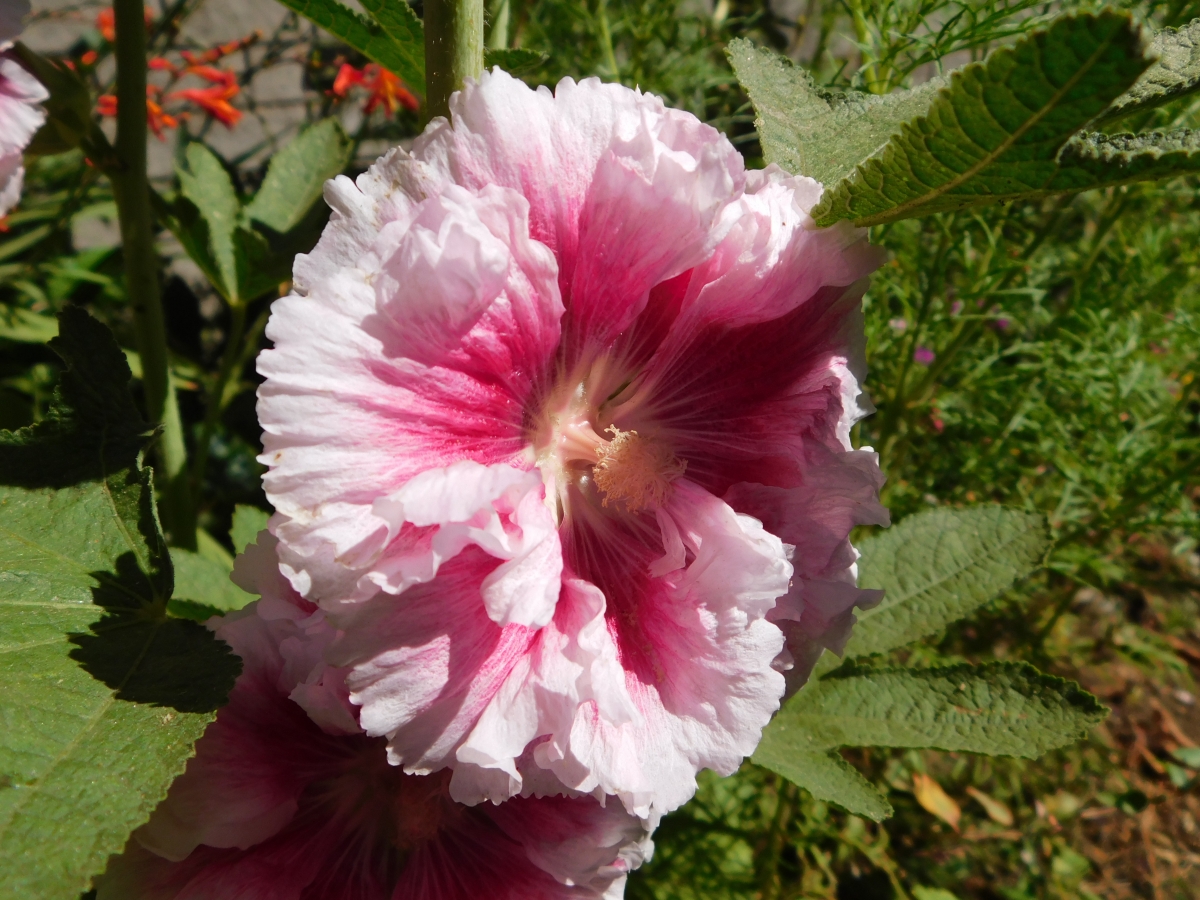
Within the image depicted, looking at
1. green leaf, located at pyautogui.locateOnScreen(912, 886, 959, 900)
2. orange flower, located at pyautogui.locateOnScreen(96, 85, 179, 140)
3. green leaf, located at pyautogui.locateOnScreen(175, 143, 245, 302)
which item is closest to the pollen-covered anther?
green leaf, located at pyautogui.locateOnScreen(175, 143, 245, 302)

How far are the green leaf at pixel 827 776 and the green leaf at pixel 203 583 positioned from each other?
53 cm

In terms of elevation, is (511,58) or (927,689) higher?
(511,58)

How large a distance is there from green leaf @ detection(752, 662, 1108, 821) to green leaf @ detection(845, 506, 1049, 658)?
66mm

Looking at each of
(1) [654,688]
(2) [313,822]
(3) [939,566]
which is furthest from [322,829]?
(3) [939,566]

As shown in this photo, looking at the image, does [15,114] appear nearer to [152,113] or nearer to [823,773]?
[823,773]

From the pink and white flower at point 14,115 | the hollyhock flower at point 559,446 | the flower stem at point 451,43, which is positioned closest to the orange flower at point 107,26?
the pink and white flower at point 14,115

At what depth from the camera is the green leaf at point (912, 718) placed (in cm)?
79

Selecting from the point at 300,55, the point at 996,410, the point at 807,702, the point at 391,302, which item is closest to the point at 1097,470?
the point at 996,410

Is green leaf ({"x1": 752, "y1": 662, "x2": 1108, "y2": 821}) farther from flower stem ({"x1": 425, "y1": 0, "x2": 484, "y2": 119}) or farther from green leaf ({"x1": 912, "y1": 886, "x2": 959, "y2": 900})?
green leaf ({"x1": 912, "y1": 886, "x2": 959, "y2": 900})

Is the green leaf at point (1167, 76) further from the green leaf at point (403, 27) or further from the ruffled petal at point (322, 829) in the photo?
the ruffled petal at point (322, 829)

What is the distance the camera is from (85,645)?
2.09ft

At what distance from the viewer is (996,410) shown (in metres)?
1.63

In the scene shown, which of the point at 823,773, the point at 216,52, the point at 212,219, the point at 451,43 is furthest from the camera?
the point at 216,52

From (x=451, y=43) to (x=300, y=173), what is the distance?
728 millimetres
